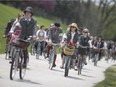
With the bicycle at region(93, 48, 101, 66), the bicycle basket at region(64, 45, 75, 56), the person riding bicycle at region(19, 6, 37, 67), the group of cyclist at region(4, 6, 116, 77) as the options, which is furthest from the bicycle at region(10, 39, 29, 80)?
the bicycle at region(93, 48, 101, 66)

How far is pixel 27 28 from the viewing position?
16.7 metres

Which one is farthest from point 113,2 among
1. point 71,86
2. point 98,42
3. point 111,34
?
point 71,86

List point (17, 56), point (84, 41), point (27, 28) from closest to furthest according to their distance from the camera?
point (17, 56) → point (27, 28) → point (84, 41)

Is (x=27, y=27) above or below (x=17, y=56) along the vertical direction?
above

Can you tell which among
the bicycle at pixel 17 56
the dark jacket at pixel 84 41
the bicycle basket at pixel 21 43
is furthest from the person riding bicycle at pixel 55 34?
the bicycle basket at pixel 21 43

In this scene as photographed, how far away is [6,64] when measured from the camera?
21.1 meters

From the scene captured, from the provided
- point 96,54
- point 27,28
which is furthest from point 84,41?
point 96,54

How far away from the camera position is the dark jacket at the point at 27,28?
1667 centimetres

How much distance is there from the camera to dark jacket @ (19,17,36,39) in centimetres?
1667

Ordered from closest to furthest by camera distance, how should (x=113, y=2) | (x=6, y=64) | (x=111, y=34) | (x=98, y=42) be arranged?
(x=6, y=64), (x=98, y=42), (x=113, y=2), (x=111, y=34)

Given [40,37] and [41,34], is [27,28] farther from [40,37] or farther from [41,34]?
[40,37]

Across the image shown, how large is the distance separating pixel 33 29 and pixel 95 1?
3163 inches

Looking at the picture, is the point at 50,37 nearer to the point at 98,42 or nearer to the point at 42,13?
the point at 98,42

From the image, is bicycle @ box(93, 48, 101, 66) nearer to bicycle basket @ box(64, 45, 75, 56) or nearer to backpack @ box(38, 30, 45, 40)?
backpack @ box(38, 30, 45, 40)
